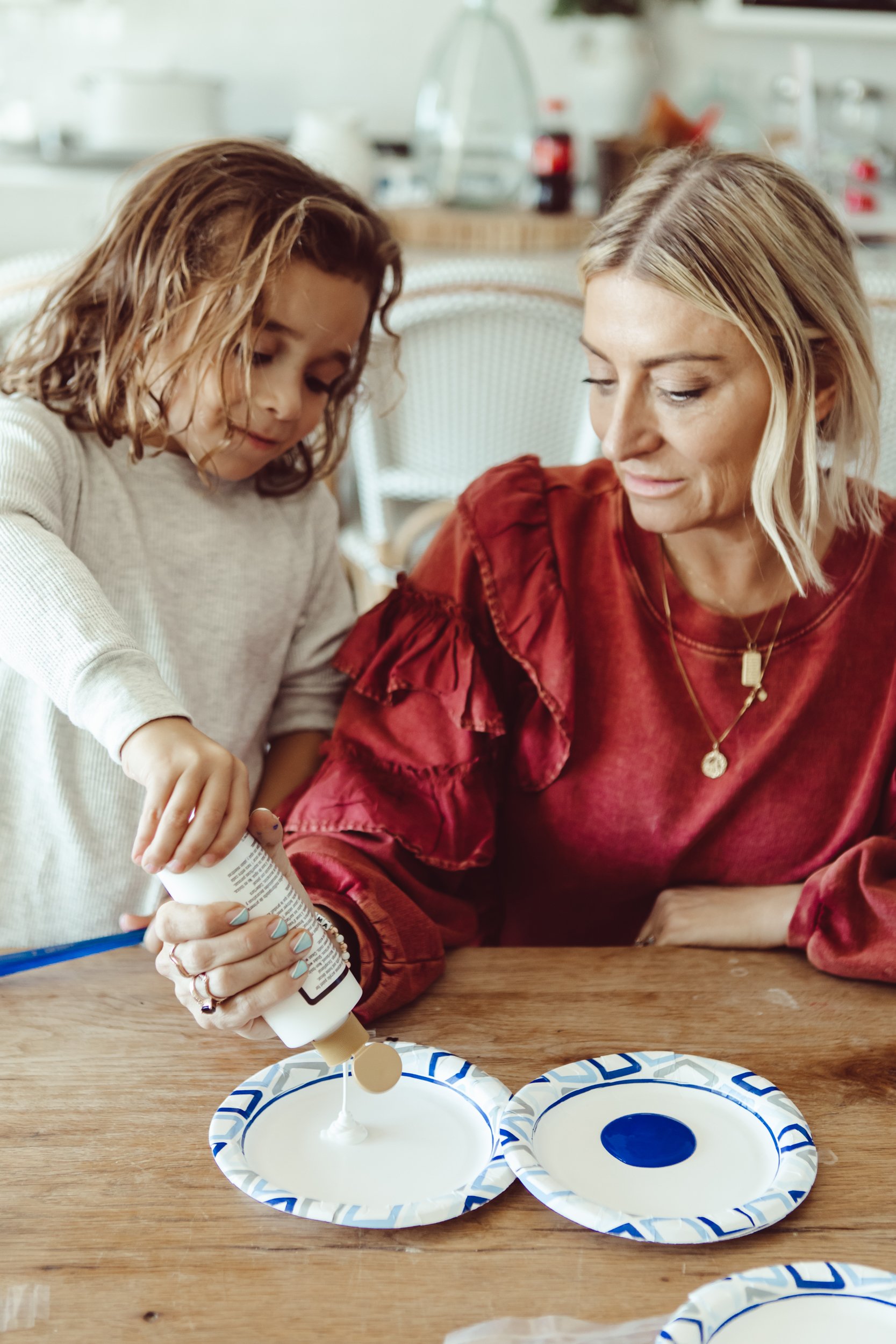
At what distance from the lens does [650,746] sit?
1.25 meters

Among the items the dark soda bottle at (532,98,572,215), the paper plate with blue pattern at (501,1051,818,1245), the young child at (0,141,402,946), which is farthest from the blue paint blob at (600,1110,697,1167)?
the dark soda bottle at (532,98,572,215)

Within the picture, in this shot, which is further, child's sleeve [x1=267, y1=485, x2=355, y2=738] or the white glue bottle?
child's sleeve [x1=267, y1=485, x2=355, y2=738]

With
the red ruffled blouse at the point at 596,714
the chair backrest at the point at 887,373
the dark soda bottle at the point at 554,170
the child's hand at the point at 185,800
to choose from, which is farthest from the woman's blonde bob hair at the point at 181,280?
the dark soda bottle at the point at 554,170

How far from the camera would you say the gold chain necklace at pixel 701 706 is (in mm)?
1253

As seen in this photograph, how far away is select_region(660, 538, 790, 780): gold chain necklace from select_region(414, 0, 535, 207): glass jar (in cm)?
229

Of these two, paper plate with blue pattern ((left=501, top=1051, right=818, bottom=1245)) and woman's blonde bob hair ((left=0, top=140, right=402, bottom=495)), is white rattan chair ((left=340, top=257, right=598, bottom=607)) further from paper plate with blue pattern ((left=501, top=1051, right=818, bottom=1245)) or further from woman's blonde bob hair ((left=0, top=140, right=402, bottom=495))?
paper plate with blue pattern ((left=501, top=1051, right=818, bottom=1245))

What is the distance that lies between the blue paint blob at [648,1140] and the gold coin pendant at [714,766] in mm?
433

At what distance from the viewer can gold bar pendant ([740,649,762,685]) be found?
4.14ft

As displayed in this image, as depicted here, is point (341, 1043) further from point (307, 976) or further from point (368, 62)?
point (368, 62)

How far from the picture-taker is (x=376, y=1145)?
2.76 feet

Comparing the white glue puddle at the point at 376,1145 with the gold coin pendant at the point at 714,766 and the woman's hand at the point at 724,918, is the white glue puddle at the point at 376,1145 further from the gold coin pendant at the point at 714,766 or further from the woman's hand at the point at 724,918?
the gold coin pendant at the point at 714,766

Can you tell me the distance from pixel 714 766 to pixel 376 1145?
55 centimetres

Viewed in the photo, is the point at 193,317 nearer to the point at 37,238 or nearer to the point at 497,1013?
the point at 497,1013

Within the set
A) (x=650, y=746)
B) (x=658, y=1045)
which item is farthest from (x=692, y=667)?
(x=658, y=1045)
